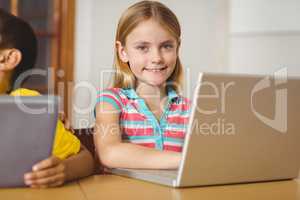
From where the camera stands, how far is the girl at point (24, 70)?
1000 millimetres

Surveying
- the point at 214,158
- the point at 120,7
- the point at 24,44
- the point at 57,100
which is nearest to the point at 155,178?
the point at 214,158

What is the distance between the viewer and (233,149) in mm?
858

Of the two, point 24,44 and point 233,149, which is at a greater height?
point 24,44

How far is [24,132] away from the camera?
2.63ft

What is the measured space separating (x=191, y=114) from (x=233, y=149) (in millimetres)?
125

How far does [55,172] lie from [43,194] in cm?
7

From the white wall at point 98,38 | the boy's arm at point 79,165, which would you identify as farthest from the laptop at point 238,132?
the white wall at point 98,38

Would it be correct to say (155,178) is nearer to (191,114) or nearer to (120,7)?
(191,114)

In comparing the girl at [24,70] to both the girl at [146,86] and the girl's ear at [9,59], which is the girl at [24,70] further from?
the girl at [146,86]

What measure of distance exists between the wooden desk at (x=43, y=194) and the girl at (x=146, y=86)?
36cm

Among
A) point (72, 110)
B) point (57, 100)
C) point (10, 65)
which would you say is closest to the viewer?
point (57, 100)

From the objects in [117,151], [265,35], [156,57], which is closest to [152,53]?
[156,57]

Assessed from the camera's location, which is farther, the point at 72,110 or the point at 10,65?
the point at 72,110

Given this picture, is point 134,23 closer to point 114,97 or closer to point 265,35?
point 114,97
